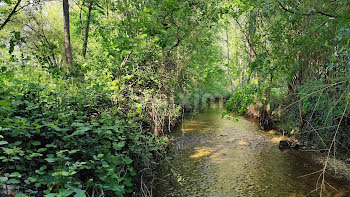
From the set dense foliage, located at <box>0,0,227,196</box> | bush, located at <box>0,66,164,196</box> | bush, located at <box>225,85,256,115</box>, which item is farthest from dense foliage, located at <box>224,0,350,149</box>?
bush, located at <box>0,66,164,196</box>

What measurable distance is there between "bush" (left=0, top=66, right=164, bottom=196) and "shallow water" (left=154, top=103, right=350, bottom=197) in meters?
1.74

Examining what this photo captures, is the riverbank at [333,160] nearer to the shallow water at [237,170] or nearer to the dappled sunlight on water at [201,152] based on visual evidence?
the shallow water at [237,170]

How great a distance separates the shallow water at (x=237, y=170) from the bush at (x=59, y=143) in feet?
5.71

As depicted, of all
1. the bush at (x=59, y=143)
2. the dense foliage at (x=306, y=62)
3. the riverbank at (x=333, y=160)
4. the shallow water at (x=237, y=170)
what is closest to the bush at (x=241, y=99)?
the dense foliage at (x=306, y=62)

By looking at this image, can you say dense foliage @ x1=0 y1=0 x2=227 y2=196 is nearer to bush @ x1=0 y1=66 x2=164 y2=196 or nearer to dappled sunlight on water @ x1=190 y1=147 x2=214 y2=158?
bush @ x1=0 y1=66 x2=164 y2=196

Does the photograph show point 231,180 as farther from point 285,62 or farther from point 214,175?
point 285,62

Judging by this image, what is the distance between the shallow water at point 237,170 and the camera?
6180mm

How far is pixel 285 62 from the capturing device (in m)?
6.58

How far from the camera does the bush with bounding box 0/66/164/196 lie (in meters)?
2.55

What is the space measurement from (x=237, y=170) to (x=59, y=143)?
6043 millimetres

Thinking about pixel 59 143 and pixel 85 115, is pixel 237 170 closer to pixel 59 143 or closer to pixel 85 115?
pixel 85 115

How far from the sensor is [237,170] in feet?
25.1

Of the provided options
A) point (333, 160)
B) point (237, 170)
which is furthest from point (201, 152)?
point (333, 160)

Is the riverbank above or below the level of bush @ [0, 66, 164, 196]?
below
